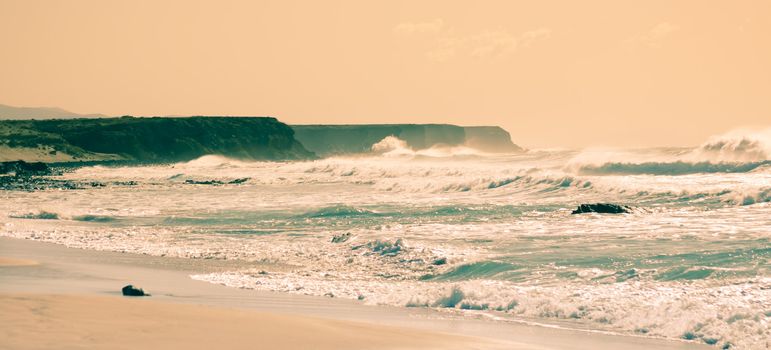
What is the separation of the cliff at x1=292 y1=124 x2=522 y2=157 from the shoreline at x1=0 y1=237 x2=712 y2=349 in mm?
152480

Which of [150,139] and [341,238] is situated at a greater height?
[150,139]

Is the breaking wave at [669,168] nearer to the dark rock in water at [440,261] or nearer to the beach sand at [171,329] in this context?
the dark rock in water at [440,261]

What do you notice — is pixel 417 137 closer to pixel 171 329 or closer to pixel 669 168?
pixel 669 168

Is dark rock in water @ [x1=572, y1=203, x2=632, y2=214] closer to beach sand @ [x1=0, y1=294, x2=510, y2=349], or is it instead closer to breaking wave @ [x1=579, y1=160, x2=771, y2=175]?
beach sand @ [x1=0, y1=294, x2=510, y2=349]

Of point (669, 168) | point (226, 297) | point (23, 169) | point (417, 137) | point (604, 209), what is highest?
point (417, 137)

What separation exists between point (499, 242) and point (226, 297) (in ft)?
24.0

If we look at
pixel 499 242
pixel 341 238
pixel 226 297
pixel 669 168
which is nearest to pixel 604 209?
pixel 499 242

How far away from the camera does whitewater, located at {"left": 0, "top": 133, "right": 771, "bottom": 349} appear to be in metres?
13.0

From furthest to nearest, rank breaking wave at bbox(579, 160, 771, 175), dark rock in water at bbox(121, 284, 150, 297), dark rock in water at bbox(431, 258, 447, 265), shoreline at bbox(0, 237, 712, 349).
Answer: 1. breaking wave at bbox(579, 160, 771, 175)
2. dark rock in water at bbox(431, 258, 447, 265)
3. dark rock in water at bbox(121, 284, 150, 297)
4. shoreline at bbox(0, 237, 712, 349)

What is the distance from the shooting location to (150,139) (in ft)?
458

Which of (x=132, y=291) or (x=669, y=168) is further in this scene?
(x=669, y=168)

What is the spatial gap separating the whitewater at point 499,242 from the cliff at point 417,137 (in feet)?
434

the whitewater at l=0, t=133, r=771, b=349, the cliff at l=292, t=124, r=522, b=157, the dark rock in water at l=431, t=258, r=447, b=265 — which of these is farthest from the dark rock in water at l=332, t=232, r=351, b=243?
the cliff at l=292, t=124, r=522, b=157

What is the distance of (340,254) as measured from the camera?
63.4 ft
